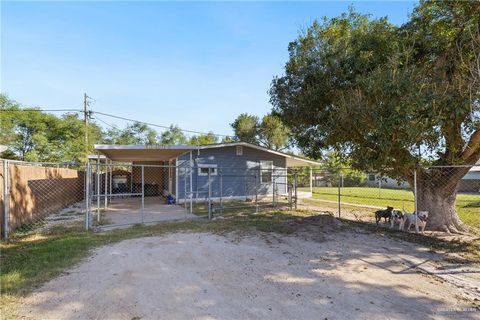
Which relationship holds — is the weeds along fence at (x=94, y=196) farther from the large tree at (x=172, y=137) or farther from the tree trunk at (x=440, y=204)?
the large tree at (x=172, y=137)

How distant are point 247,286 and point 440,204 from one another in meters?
7.67

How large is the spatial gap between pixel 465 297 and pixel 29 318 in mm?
5558

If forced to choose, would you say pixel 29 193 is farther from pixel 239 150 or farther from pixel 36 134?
pixel 36 134

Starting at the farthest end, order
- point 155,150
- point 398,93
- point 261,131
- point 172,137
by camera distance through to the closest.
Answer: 1. point 172,137
2. point 261,131
3. point 155,150
4. point 398,93

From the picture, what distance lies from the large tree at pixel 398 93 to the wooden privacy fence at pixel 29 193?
8.38 metres

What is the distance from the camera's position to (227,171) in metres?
17.1

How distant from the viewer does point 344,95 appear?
802cm

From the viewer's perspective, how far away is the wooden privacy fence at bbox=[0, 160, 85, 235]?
23.0 ft

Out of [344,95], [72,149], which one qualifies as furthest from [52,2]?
[72,149]

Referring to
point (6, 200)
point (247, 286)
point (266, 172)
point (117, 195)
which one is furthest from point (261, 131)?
point (247, 286)

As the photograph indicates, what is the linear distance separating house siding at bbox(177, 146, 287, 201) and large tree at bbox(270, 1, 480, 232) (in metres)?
6.80

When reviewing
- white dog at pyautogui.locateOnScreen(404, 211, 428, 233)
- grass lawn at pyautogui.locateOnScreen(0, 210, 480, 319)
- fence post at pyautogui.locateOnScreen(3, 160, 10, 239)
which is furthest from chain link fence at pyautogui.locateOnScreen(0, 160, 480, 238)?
grass lawn at pyautogui.locateOnScreen(0, 210, 480, 319)

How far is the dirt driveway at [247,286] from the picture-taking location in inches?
136

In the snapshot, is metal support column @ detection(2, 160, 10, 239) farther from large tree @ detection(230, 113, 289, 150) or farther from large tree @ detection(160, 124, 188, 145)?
large tree @ detection(160, 124, 188, 145)
